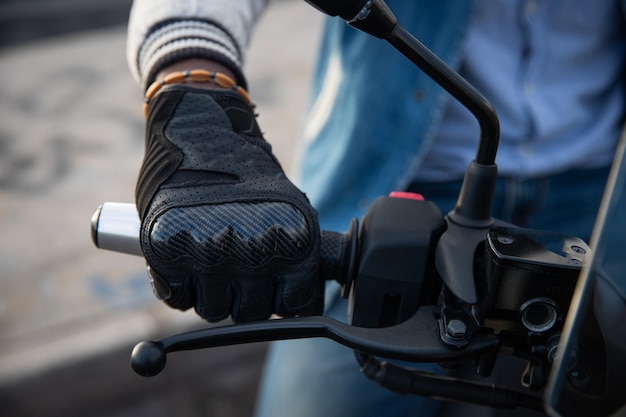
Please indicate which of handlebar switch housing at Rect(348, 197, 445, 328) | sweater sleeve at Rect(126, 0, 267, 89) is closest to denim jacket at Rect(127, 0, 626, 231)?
sweater sleeve at Rect(126, 0, 267, 89)

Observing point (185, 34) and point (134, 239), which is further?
point (185, 34)

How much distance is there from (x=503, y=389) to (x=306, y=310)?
245mm

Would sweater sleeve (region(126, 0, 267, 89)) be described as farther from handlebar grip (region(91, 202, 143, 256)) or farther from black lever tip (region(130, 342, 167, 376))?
black lever tip (region(130, 342, 167, 376))

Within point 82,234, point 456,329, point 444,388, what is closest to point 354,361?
point 444,388

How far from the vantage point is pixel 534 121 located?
Result: 4.09 ft

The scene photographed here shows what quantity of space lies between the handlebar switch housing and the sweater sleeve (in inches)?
15.6

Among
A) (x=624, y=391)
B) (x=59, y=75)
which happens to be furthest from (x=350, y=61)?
(x=59, y=75)

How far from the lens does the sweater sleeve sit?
1.06m

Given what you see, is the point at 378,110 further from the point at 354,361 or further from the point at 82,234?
the point at 82,234

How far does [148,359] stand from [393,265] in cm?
29

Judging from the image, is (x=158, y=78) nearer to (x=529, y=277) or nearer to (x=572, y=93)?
(x=529, y=277)

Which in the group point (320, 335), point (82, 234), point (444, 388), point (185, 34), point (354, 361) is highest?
point (185, 34)

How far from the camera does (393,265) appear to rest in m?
0.80

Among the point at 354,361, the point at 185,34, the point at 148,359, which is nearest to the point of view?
the point at 148,359
